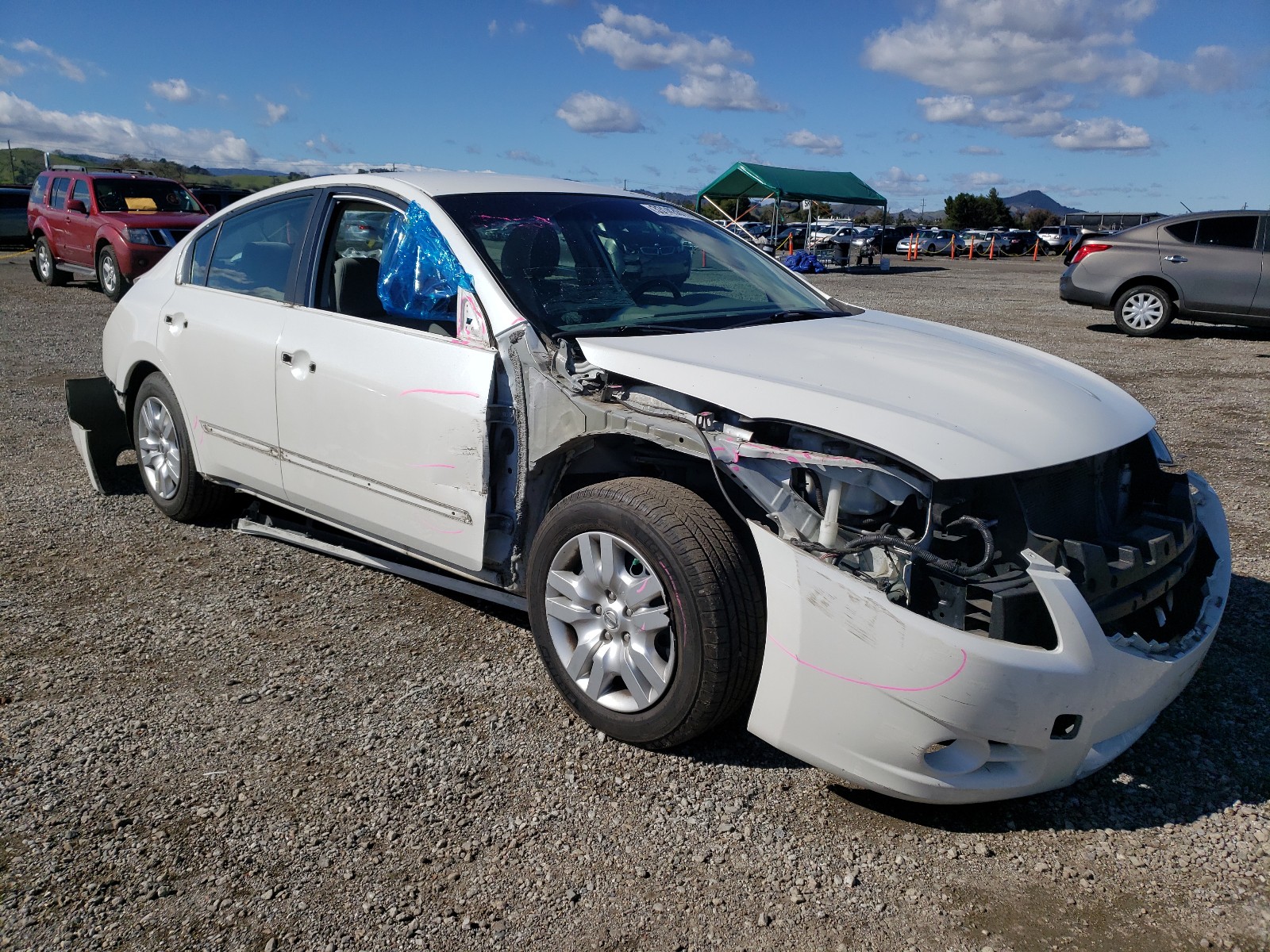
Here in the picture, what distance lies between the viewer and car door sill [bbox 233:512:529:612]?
3682 millimetres

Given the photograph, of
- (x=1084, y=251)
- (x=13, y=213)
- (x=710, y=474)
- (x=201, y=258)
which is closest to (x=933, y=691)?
(x=710, y=474)

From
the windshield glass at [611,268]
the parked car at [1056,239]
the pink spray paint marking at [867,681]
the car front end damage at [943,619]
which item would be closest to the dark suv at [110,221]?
the windshield glass at [611,268]

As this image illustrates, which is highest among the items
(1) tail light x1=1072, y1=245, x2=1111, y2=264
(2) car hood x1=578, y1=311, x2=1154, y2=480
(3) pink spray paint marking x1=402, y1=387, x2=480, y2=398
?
(1) tail light x1=1072, y1=245, x2=1111, y2=264

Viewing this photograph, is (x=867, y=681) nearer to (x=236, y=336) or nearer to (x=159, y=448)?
(x=236, y=336)

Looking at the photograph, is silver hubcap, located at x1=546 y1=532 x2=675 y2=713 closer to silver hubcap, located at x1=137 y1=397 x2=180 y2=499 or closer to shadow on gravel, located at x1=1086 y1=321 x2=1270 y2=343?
silver hubcap, located at x1=137 y1=397 x2=180 y2=499

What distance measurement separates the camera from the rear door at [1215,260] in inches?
470

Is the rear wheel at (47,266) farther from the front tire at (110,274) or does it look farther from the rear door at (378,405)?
the rear door at (378,405)

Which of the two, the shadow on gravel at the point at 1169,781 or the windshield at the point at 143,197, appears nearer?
the shadow on gravel at the point at 1169,781

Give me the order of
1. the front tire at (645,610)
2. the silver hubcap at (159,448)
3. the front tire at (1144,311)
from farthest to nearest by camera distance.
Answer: the front tire at (1144,311)
the silver hubcap at (159,448)
the front tire at (645,610)

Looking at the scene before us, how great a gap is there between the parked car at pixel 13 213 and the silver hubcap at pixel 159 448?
24931 mm

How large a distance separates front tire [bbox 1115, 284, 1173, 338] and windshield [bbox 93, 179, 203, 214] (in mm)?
13584

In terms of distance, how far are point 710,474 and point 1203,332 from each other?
43.0 feet

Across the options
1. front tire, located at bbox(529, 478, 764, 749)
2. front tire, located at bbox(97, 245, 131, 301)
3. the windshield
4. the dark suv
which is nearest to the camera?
front tire, located at bbox(529, 478, 764, 749)

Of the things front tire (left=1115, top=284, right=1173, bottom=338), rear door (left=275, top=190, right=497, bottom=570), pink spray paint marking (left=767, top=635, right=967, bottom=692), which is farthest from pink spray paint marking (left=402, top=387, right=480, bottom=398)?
front tire (left=1115, top=284, right=1173, bottom=338)
